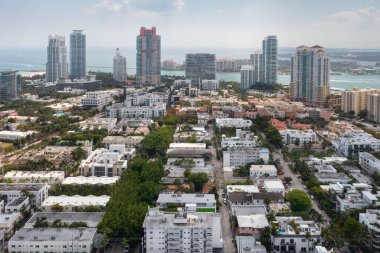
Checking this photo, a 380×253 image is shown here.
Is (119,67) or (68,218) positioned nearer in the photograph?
(68,218)

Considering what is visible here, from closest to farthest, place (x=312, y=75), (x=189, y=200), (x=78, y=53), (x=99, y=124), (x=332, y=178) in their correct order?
(x=189, y=200) < (x=332, y=178) < (x=99, y=124) < (x=312, y=75) < (x=78, y=53)

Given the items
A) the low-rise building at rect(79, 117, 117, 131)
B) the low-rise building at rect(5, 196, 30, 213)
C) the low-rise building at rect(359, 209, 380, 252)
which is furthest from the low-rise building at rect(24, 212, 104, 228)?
the low-rise building at rect(79, 117, 117, 131)

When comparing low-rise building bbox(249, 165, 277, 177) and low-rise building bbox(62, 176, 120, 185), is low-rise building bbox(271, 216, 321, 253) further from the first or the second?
low-rise building bbox(62, 176, 120, 185)

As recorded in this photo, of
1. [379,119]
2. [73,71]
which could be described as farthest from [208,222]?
[73,71]

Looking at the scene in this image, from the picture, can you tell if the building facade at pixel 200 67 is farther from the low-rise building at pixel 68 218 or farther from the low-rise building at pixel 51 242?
the low-rise building at pixel 51 242

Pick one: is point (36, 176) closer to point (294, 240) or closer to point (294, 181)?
point (294, 181)

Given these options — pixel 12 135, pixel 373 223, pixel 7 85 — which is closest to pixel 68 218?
pixel 373 223
